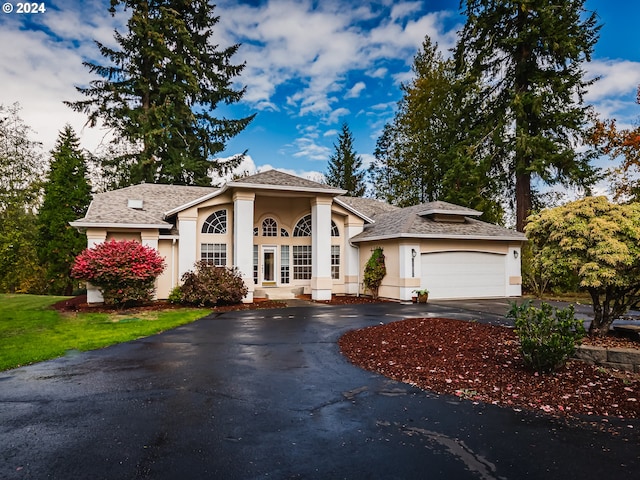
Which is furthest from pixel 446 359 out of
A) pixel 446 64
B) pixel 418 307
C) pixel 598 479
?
pixel 446 64

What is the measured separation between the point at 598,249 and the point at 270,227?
14240mm

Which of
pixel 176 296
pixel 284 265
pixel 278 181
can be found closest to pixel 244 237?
pixel 278 181

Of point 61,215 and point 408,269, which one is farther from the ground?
point 61,215

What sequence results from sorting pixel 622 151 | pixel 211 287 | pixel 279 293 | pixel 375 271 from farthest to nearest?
1. pixel 622 151
2. pixel 279 293
3. pixel 375 271
4. pixel 211 287

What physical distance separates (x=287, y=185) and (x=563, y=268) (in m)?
11.0

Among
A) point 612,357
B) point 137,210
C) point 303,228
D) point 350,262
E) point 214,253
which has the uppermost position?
point 137,210

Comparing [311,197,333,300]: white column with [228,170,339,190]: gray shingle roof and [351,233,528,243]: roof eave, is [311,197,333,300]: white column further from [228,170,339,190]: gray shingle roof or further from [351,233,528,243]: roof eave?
[351,233,528,243]: roof eave

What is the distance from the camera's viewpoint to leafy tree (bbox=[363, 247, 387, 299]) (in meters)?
17.2

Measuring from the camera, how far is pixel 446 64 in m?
29.3

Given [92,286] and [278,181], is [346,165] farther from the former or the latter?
[92,286]

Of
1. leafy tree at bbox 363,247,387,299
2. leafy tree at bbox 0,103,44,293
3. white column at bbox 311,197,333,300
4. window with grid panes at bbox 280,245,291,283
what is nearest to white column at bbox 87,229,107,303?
leafy tree at bbox 0,103,44,293

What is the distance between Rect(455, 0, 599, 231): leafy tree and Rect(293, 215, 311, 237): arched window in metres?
11.8

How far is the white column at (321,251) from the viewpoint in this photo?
1655cm

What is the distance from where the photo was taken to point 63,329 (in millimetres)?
9875
